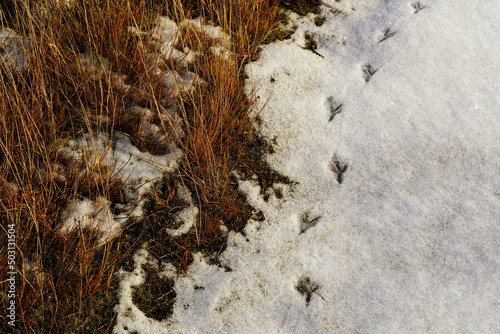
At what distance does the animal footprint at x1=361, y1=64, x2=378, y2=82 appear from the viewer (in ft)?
5.92

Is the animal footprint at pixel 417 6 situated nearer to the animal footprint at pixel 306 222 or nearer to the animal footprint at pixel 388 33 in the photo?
the animal footprint at pixel 388 33

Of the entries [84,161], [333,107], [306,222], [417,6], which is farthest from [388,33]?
[84,161]

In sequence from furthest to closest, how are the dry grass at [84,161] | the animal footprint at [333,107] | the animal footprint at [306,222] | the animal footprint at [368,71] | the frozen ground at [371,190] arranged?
the animal footprint at [368,71], the animal footprint at [333,107], the animal footprint at [306,222], the frozen ground at [371,190], the dry grass at [84,161]

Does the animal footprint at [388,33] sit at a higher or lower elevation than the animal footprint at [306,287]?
higher

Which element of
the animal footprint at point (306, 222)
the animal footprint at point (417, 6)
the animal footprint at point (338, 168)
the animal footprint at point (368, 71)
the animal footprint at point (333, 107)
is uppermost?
the animal footprint at point (417, 6)

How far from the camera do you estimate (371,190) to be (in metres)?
1.47

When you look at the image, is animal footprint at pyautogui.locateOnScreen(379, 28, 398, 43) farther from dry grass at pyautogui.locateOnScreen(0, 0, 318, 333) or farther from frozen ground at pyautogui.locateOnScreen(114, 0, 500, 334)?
dry grass at pyautogui.locateOnScreen(0, 0, 318, 333)

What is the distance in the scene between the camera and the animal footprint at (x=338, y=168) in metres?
1.51

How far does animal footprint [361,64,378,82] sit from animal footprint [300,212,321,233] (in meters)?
0.86

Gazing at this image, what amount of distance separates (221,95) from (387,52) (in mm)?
1097

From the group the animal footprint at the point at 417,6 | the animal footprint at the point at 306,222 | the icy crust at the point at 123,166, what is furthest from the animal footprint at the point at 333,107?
the animal footprint at the point at 417,6

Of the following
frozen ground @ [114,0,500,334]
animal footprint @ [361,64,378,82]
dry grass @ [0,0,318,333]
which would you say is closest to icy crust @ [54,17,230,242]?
dry grass @ [0,0,318,333]

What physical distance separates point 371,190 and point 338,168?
0.56 ft

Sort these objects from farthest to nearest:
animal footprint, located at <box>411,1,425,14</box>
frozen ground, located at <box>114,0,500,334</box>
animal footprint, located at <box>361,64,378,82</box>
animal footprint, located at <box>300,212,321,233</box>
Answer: animal footprint, located at <box>411,1,425,14</box> < animal footprint, located at <box>361,64,378,82</box> < animal footprint, located at <box>300,212,321,233</box> < frozen ground, located at <box>114,0,500,334</box>
